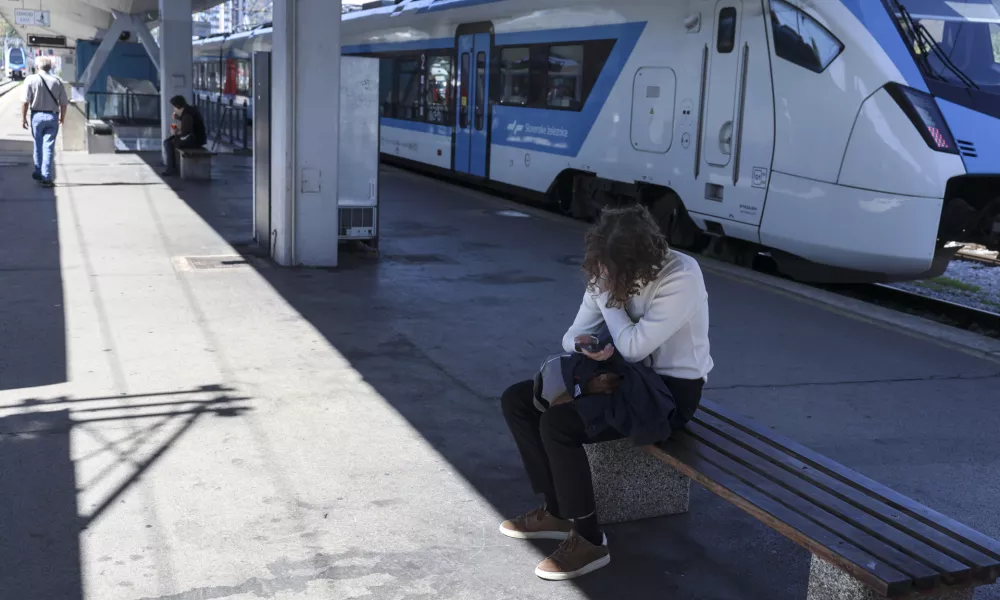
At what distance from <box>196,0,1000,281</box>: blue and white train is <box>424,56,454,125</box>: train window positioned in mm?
2144

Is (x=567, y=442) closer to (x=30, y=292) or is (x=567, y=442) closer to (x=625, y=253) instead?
(x=625, y=253)

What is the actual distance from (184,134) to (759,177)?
9.16m

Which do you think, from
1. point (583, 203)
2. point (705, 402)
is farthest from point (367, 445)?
point (583, 203)

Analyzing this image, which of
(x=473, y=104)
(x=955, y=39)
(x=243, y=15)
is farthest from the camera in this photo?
(x=243, y=15)

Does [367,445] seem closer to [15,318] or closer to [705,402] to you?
[705,402]

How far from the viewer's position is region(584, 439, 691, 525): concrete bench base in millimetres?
3924

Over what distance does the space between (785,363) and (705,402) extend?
2483mm

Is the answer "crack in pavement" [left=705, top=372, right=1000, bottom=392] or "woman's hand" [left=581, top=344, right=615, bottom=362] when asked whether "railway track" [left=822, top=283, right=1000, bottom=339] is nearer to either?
"crack in pavement" [left=705, top=372, right=1000, bottom=392]

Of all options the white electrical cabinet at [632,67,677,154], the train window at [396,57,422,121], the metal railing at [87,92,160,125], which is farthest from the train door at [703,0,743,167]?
the metal railing at [87,92,160,125]

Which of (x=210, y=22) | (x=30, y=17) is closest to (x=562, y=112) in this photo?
(x=30, y=17)

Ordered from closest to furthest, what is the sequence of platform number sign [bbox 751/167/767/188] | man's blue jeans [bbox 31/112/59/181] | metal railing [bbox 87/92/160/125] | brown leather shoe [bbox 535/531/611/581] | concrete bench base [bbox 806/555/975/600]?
concrete bench base [bbox 806/555/975/600], brown leather shoe [bbox 535/531/611/581], platform number sign [bbox 751/167/767/188], man's blue jeans [bbox 31/112/59/181], metal railing [bbox 87/92/160/125]

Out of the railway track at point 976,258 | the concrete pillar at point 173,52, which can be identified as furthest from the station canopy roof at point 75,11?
the railway track at point 976,258

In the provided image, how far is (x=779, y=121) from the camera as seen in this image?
8.41 meters

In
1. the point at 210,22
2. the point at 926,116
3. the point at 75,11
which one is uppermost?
the point at 210,22
